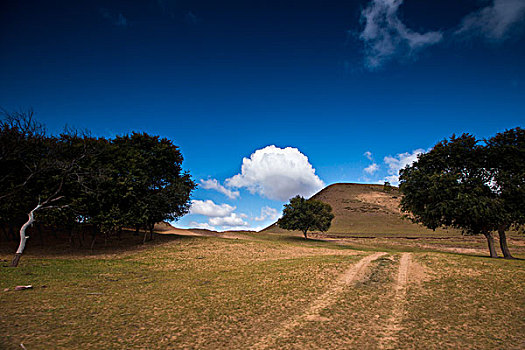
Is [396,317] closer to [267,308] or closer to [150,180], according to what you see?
[267,308]

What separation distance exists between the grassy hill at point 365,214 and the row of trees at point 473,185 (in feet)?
125

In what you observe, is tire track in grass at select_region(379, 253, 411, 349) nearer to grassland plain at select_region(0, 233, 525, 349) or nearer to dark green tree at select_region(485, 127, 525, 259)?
grassland plain at select_region(0, 233, 525, 349)

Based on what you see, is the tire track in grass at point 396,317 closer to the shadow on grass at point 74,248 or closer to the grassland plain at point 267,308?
the grassland plain at point 267,308

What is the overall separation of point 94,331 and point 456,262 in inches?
829

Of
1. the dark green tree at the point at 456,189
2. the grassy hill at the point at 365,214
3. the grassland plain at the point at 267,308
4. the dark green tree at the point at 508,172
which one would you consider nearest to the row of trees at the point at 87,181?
the grassland plain at the point at 267,308

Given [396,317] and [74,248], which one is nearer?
[396,317]

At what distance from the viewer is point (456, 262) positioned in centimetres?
1777

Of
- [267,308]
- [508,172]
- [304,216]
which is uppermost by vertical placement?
[508,172]

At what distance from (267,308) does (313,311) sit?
1736mm

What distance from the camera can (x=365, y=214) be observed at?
112688 millimetres

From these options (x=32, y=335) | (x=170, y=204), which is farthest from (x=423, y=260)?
(x=170, y=204)

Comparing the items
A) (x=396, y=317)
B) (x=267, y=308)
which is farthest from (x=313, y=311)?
(x=396, y=317)

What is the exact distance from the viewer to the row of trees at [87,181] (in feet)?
75.0

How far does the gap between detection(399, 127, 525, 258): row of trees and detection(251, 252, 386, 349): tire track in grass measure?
47.3 feet
